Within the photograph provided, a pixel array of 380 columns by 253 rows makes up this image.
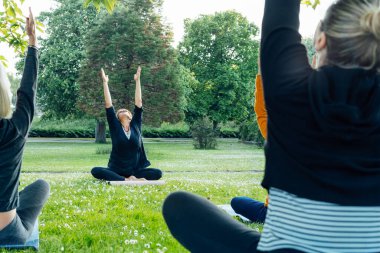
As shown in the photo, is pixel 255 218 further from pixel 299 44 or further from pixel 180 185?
pixel 180 185

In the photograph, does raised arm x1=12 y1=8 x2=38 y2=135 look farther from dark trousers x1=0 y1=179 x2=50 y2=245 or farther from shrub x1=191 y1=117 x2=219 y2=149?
shrub x1=191 y1=117 x2=219 y2=149

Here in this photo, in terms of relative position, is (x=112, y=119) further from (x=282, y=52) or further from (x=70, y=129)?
(x=70, y=129)

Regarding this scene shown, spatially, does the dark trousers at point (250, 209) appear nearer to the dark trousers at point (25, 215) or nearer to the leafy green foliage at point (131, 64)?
the dark trousers at point (25, 215)

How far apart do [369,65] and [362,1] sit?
291 millimetres

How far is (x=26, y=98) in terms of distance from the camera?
12.5ft

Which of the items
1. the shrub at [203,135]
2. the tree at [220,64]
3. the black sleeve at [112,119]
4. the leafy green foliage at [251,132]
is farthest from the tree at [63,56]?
the black sleeve at [112,119]

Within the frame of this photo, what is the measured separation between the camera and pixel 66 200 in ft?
25.8

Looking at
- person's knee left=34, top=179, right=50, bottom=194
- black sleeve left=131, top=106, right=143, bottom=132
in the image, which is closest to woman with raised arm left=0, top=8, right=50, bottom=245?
person's knee left=34, top=179, right=50, bottom=194

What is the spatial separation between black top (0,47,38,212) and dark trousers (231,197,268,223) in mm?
3137

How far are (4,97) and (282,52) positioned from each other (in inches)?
89.7

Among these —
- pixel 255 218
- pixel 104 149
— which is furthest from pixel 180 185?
pixel 104 149

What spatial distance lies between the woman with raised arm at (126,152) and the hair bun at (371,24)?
8.82 meters

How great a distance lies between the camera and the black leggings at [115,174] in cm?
1118

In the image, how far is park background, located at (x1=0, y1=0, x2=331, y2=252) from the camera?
6105 mm
